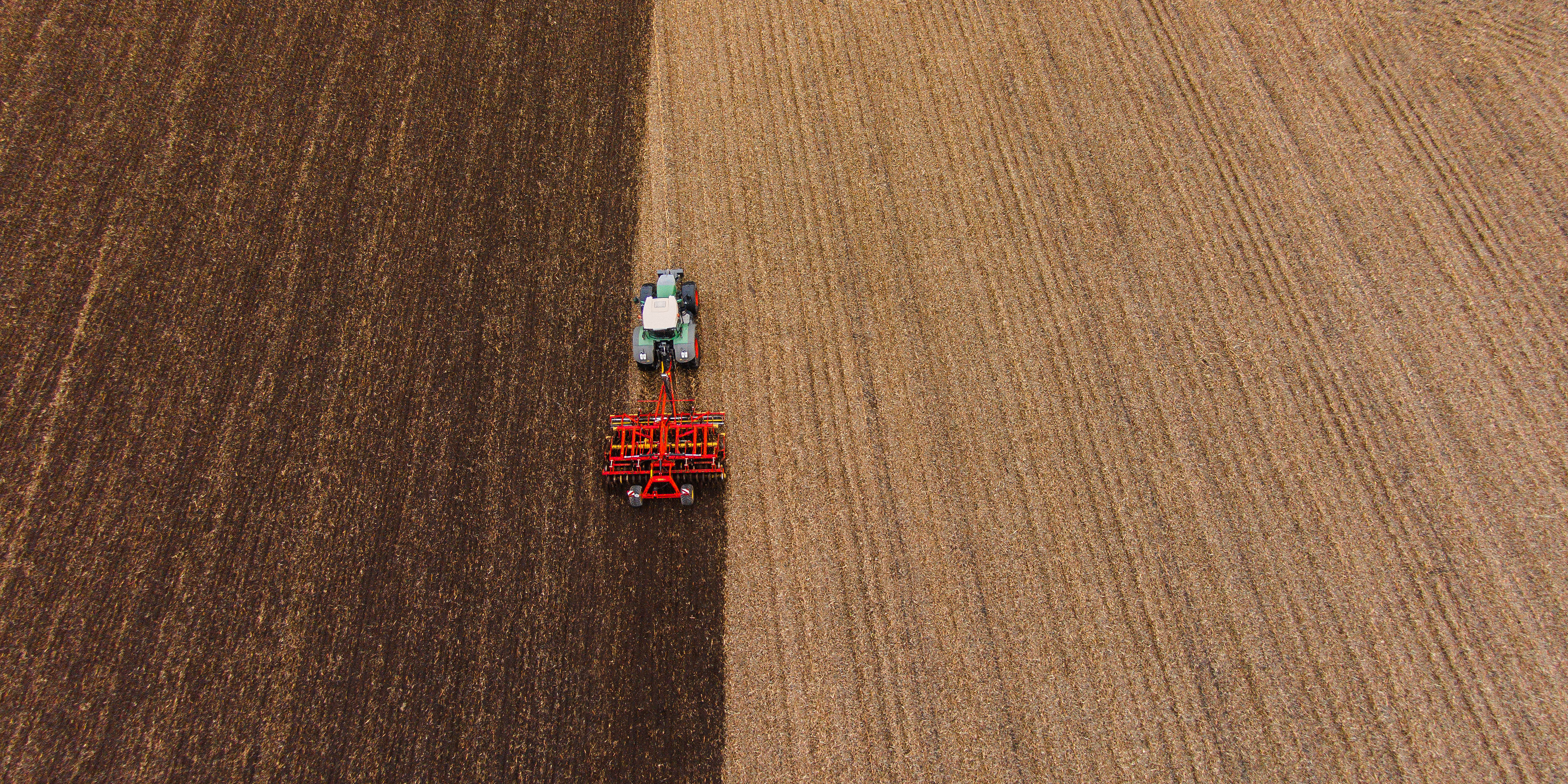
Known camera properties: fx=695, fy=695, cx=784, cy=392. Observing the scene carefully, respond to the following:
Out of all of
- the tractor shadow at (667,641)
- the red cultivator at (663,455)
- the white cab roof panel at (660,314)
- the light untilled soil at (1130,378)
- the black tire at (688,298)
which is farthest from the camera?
the black tire at (688,298)

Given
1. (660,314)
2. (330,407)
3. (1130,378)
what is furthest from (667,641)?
(1130,378)

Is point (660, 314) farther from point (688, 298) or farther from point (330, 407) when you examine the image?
point (330, 407)

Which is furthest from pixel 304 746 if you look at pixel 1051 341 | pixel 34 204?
pixel 1051 341

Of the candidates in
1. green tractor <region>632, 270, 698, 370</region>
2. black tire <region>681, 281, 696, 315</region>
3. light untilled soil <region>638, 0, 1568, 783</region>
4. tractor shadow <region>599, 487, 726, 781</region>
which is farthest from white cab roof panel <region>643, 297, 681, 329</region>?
tractor shadow <region>599, 487, 726, 781</region>

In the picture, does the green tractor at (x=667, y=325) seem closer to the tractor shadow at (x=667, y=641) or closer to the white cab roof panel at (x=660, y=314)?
the white cab roof panel at (x=660, y=314)

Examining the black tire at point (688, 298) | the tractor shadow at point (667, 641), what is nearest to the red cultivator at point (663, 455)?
the tractor shadow at point (667, 641)
